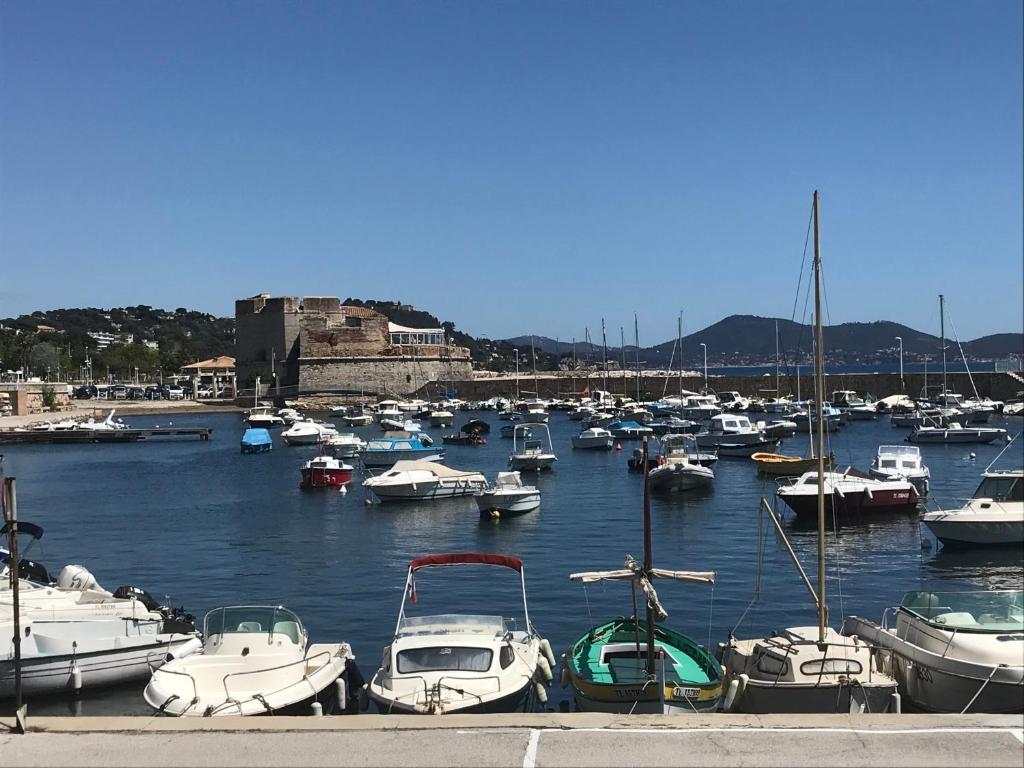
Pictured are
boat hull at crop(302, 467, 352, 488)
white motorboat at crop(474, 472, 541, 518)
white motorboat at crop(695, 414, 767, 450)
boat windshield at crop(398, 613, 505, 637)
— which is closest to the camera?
boat windshield at crop(398, 613, 505, 637)

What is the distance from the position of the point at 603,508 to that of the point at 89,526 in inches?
506

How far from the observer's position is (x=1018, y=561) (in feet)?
52.3

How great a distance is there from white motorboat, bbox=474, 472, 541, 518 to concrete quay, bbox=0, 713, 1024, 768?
1847cm

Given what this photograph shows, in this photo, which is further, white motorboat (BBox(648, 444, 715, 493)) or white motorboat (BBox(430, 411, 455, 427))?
white motorboat (BBox(430, 411, 455, 427))

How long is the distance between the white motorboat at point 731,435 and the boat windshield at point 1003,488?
2258cm

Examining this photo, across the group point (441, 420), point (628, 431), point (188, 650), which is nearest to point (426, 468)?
point (188, 650)

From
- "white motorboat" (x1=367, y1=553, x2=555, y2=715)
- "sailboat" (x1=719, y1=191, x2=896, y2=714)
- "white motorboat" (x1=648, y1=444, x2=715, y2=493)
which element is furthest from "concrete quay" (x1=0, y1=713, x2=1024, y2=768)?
"white motorboat" (x1=648, y1=444, x2=715, y2=493)

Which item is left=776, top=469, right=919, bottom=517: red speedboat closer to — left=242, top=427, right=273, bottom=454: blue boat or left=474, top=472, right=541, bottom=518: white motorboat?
left=474, top=472, right=541, bottom=518: white motorboat

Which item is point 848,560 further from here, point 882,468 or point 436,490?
point 436,490

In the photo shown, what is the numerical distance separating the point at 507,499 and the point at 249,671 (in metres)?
16.3

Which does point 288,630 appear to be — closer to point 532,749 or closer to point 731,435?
point 532,749

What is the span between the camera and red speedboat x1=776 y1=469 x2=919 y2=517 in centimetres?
2436

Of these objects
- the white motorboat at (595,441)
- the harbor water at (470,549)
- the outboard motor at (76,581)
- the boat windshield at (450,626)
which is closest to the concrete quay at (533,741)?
the boat windshield at (450,626)

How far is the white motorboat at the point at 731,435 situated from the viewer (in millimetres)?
41812
